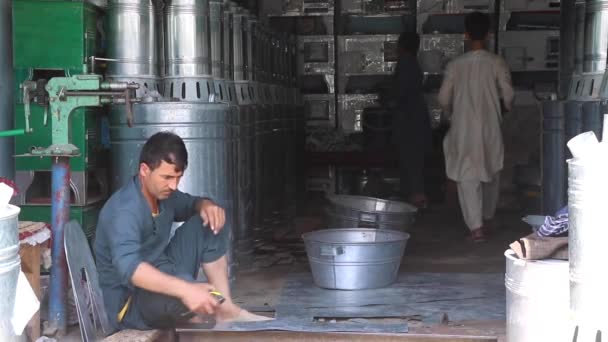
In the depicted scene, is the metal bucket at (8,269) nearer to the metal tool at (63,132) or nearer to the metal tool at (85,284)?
the metal tool at (85,284)

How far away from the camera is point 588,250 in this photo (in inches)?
110

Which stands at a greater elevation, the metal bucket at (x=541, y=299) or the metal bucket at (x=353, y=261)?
the metal bucket at (x=541, y=299)

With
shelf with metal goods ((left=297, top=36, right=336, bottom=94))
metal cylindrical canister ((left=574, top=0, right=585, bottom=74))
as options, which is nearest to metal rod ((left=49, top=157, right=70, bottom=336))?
metal cylindrical canister ((left=574, top=0, right=585, bottom=74))

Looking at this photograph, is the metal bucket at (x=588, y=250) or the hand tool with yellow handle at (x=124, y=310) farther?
the hand tool with yellow handle at (x=124, y=310)

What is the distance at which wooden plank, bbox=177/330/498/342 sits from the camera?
14.3 feet

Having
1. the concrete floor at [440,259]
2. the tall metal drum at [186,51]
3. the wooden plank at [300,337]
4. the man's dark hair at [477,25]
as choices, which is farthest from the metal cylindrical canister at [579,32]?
the wooden plank at [300,337]

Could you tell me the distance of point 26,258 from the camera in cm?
436

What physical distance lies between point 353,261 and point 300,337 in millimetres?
1058

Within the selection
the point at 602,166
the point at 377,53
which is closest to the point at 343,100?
the point at 377,53

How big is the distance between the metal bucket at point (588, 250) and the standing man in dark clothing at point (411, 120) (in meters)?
6.11

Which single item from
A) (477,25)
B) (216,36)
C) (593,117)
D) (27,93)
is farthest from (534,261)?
(477,25)

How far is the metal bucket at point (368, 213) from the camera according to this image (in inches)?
262

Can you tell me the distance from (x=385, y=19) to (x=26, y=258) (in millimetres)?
7131

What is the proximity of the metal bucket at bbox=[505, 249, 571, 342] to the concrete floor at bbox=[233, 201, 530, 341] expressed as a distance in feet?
2.40
